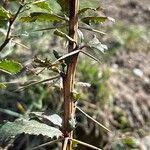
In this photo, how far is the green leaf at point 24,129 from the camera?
0.88 m

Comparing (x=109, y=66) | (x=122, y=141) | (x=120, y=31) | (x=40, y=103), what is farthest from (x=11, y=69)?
(x=120, y=31)

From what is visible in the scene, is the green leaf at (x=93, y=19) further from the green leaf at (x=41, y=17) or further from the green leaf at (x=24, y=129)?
the green leaf at (x=24, y=129)

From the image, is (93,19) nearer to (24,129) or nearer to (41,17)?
(41,17)

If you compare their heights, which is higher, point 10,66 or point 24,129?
point 10,66

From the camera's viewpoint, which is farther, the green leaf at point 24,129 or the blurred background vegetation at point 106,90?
the blurred background vegetation at point 106,90

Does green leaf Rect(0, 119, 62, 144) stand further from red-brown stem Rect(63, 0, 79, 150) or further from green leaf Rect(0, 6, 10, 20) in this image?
green leaf Rect(0, 6, 10, 20)

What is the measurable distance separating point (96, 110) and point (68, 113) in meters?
1.91

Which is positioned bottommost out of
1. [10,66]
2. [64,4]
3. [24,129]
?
[24,129]

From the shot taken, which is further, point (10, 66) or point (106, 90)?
point (106, 90)

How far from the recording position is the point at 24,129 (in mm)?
886

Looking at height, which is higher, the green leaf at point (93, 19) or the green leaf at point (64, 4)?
the green leaf at point (64, 4)

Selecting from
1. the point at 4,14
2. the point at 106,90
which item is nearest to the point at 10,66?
the point at 4,14

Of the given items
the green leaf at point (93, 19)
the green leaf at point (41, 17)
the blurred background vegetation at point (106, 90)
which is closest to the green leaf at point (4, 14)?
the green leaf at point (41, 17)

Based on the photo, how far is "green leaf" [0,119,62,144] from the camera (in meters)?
0.88
